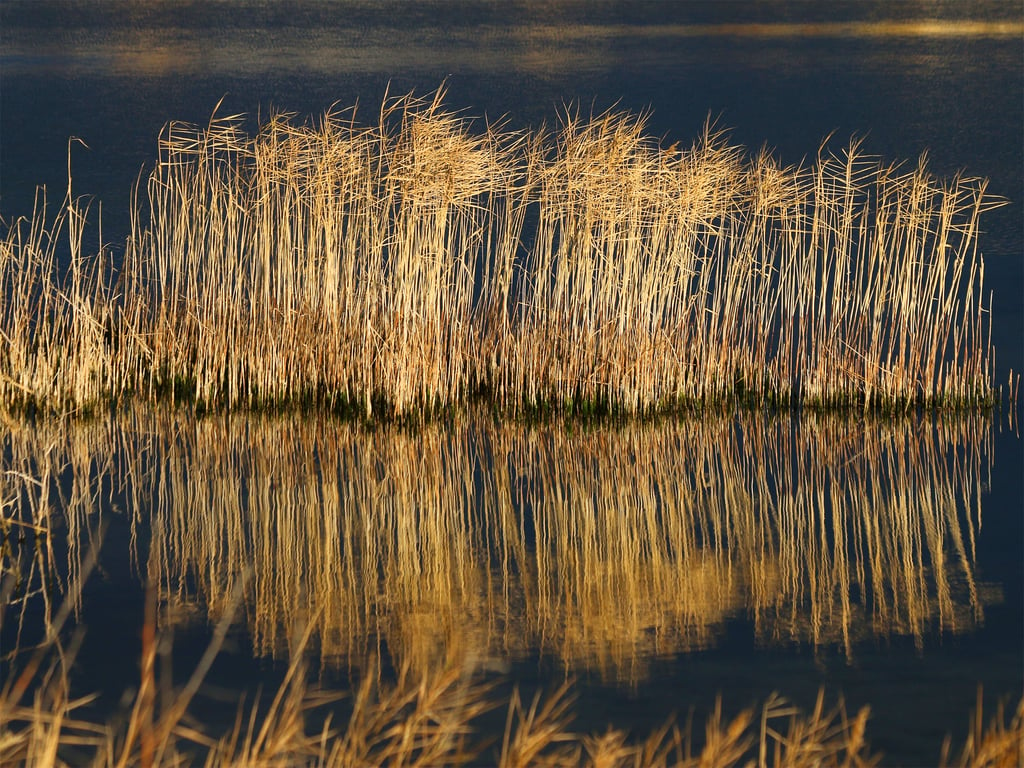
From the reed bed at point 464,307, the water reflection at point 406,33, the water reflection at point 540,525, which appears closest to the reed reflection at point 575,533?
the water reflection at point 540,525

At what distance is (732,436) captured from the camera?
279 inches

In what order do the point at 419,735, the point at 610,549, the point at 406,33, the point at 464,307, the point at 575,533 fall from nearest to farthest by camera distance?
the point at 419,735
the point at 610,549
the point at 575,533
the point at 464,307
the point at 406,33

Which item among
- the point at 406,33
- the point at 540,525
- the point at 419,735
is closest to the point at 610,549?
the point at 540,525

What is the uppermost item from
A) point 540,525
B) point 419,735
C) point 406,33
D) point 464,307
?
point 464,307

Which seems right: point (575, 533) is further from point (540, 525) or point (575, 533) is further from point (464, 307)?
point (464, 307)

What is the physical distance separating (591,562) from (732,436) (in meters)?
1.72

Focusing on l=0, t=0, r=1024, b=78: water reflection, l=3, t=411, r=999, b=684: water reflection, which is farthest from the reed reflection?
l=0, t=0, r=1024, b=78: water reflection

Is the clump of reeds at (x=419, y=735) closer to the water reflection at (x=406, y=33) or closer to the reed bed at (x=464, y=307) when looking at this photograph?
the reed bed at (x=464, y=307)

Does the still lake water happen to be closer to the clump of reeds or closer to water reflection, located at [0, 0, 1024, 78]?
the clump of reeds

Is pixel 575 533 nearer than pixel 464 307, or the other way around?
pixel 575 533

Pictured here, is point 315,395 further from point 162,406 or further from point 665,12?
point 665,12

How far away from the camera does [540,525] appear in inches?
236

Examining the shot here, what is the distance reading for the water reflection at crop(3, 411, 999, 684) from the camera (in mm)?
5031

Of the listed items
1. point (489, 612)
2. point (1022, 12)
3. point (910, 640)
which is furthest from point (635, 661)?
point (1022, 12)
